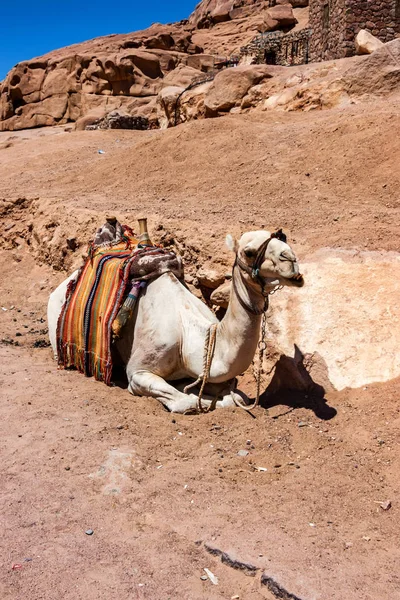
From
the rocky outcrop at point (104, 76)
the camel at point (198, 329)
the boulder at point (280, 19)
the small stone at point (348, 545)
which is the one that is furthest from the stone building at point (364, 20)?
the boulder at point (280, 19)

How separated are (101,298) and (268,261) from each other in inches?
87.0

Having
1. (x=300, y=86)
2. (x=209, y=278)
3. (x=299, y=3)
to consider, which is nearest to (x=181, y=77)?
(x=299, y=3)

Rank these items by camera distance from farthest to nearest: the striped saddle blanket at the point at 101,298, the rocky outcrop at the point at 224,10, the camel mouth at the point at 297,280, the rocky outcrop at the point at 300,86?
the rocky outcrop at the point at 224,10 → the rocky outcrop at the point at 300,86 → the striped saddle blanket at the point at 101,298 → the camel mouth at the point at 297,280

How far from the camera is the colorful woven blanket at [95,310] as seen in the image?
18.4 feet

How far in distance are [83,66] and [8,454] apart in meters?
28.5

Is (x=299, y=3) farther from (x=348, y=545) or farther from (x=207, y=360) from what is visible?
(x=348, y=545)

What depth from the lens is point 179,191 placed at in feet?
32.4

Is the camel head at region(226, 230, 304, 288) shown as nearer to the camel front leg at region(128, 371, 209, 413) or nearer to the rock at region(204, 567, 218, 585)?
the camel front leg at region(128, 371, 209, 413)

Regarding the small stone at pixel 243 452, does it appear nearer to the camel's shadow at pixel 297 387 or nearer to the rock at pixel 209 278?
the camel's shadow at pixel 297 387

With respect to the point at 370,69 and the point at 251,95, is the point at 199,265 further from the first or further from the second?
the point at 251,95

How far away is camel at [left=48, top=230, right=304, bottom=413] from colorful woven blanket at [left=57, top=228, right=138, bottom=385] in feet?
0.65

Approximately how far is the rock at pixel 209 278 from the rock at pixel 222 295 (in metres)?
0.26

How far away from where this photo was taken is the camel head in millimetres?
4035

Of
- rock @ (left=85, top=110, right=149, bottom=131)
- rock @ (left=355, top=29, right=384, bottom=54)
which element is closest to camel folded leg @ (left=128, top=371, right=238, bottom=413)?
rock @ (left=355, top=29, right=384, bottom=54)
